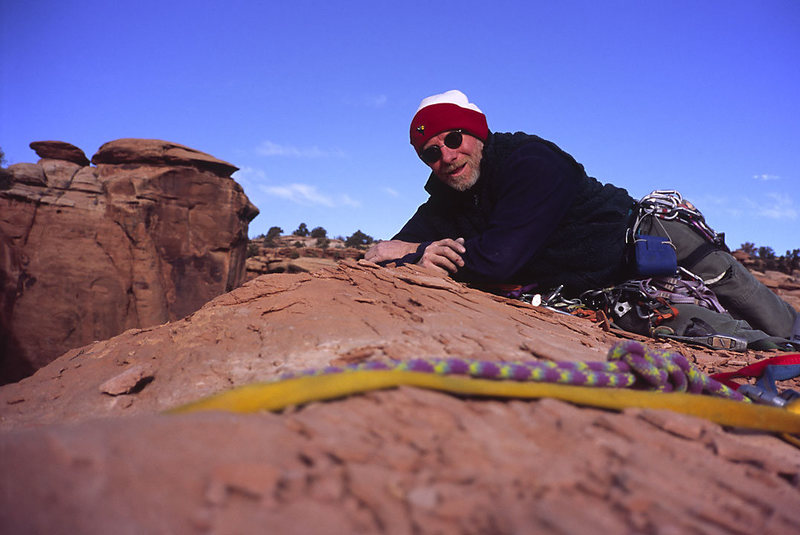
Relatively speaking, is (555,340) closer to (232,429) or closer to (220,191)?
(232,429)

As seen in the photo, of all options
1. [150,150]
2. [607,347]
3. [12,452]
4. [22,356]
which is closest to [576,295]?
[607,347]

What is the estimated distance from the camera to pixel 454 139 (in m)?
3.40

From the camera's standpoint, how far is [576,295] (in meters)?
3.29

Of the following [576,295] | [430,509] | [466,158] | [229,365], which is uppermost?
[466,158]

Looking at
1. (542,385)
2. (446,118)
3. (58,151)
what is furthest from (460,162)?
(58,151)

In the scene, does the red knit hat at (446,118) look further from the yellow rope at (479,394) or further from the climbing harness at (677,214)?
the yellow rope at (479,394)

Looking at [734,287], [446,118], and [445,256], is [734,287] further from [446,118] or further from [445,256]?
[446,118]

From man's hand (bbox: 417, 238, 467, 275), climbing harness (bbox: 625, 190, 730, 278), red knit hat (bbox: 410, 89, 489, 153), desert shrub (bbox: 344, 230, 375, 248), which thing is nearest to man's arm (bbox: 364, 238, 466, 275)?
man's hand (bbox: 417, 238, 467, 275)

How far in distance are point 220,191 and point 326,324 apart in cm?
1088

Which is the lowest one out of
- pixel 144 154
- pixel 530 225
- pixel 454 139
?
pixel 530 225

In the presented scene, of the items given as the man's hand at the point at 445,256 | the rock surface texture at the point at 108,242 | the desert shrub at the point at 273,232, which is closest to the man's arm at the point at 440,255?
the man's hand at the point at 445,256

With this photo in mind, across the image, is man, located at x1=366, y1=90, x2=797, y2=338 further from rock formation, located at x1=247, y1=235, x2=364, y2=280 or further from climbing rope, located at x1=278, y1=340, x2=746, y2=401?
rock formation, located at x1=247, y1=235, x2=364, y2=280

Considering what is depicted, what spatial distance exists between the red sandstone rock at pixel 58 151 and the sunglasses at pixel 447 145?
11.4 m

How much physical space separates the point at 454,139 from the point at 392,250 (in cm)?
99
